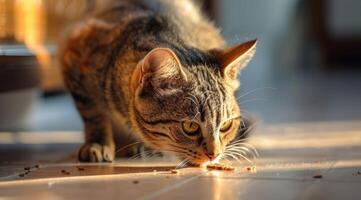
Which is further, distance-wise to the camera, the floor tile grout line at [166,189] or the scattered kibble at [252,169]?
the scattered kibble at [252,169]

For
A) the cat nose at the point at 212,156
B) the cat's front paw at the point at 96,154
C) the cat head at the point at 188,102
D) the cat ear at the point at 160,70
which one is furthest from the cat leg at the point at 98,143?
the cat nose at the point at 212,156

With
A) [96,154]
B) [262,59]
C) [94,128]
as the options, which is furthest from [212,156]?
[262,59]

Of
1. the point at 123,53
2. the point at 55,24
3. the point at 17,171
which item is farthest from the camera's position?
the point at 55,24

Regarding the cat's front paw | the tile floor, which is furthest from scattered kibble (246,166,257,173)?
the cat's front paw

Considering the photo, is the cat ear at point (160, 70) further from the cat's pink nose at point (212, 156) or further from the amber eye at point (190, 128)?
the cat's pink nose at point (212, 156)

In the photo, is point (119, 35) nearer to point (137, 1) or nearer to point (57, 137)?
point (137, 1)

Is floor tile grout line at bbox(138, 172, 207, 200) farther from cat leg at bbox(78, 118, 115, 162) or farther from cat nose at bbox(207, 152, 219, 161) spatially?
cat leg at bbox(78, 118, 115, 162)

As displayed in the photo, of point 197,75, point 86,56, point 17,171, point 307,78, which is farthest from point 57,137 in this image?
point 307,78
